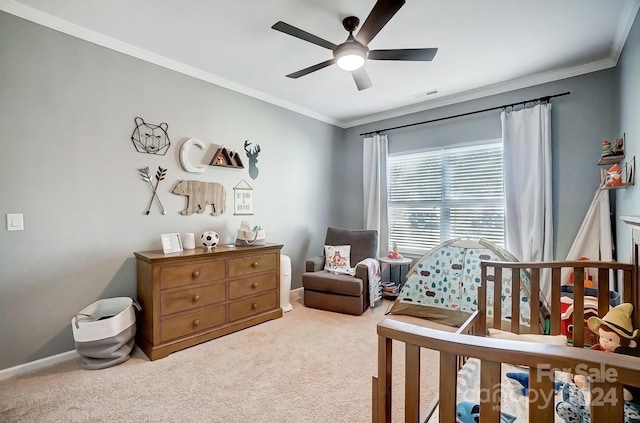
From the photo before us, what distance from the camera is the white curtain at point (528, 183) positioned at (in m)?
3.04

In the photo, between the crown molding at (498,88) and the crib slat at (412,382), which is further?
the crown molding at (498,88)

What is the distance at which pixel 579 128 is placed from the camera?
9.70 ft

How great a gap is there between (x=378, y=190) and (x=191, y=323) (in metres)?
3.00

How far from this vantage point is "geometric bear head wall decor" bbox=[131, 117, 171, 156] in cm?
269

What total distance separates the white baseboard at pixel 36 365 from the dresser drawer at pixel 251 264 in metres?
1.38

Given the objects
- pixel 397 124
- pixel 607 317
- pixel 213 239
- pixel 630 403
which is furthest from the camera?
pixel 397 124

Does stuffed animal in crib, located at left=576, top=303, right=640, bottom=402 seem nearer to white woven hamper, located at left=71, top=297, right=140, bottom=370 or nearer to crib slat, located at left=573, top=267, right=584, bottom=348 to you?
crib slat, located at left=573, top=267, right=584, bottom=348

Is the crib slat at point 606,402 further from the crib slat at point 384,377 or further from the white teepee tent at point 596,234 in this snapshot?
the white teepee tent at point 596,234

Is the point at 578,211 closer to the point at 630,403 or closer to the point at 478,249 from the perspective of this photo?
the point at 478,249

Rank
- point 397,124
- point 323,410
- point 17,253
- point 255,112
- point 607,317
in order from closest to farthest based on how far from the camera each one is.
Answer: point 607,317 < point 323,410 < point 17,253 < point 255,112 < point 397,124

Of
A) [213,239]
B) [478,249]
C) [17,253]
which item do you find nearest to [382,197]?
[478,249]

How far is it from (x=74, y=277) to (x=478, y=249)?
12.3 feet

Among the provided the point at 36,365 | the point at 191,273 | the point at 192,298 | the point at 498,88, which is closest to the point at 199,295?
the point at 192,298

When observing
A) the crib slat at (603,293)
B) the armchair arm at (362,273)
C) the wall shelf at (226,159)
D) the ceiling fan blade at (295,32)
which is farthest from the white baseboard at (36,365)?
the crib slat at (603,293)
